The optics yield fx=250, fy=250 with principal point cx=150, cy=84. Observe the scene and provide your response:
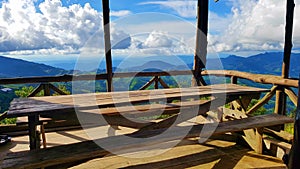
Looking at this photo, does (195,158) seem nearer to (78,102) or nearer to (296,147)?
(78,102)

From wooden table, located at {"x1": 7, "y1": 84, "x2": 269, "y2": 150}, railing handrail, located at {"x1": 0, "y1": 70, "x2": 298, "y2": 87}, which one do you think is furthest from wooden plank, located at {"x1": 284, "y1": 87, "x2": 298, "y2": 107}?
wooden table, located at {"x1": 7, "y1": 84, "x2": 269, "y2": 150}

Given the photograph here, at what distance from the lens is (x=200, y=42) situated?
14.6 ft

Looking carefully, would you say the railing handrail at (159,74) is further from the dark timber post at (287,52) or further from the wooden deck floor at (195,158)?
the wooden deck floor at (195,158)

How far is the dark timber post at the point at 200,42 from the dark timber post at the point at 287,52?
4.99 feet

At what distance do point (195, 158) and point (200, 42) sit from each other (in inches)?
93.7

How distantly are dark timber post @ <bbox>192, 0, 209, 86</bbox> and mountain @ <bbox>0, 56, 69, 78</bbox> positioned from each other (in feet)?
7.28

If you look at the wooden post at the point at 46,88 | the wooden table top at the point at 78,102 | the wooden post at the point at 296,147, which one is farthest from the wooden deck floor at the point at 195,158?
the wooden post at the point at 296,147

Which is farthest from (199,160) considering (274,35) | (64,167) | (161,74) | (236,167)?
(274,35)

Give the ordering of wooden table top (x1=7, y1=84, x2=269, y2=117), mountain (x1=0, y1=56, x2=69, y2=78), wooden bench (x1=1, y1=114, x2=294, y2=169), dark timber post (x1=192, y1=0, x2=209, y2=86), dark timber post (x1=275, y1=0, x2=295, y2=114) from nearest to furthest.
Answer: wooden bench (x1=1, y1=114, x2=294, y2=169)
wooden table top (x1=7, y1=84, x2=269, y2=117)
dark timber post (x1=275, y1=0, x2=295, y2=114)
mountain (x1=0, y1=56, x2=69, y2=78)
dark timber post (x1=192, y1=0, x2=209, y2=86)

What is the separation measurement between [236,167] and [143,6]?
3.59 m

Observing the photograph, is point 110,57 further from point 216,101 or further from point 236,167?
point 236,167

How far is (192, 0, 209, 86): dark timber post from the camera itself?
4.25 m

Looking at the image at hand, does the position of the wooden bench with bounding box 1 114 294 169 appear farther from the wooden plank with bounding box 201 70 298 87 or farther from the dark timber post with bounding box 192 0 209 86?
the dark timber post with bounding box 192 0 209 86

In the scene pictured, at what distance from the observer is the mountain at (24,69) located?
4.00 metres
